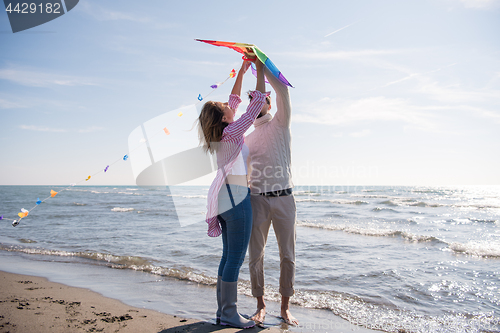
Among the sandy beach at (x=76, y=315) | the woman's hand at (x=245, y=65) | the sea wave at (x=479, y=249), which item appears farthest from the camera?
the sea wave at (x=479, y=249)

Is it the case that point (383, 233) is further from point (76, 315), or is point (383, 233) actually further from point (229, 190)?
point (76, 315)

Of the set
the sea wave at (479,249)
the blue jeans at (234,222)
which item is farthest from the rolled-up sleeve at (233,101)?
the sea wave at (479,249)

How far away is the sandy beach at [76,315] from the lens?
2.21 m

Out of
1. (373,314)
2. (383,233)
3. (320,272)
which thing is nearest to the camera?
(373,314)

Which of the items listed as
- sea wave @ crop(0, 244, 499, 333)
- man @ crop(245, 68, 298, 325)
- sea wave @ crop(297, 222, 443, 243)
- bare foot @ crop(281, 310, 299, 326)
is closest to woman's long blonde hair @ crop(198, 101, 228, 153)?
man @ crop(245, 68, 298, 325)

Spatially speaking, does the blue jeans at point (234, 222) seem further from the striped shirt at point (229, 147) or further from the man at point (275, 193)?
the man at point (275, 193)

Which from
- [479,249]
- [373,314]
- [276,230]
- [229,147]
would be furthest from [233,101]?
[479,249]

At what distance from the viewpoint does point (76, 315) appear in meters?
2.46

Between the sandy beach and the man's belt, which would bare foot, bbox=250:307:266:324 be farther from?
the man's belt

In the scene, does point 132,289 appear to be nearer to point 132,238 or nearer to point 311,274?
point 311,274

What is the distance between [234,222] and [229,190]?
0.76ft

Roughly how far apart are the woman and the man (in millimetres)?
250

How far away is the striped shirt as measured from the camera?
2068mm

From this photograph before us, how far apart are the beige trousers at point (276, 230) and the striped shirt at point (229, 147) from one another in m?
0.35
